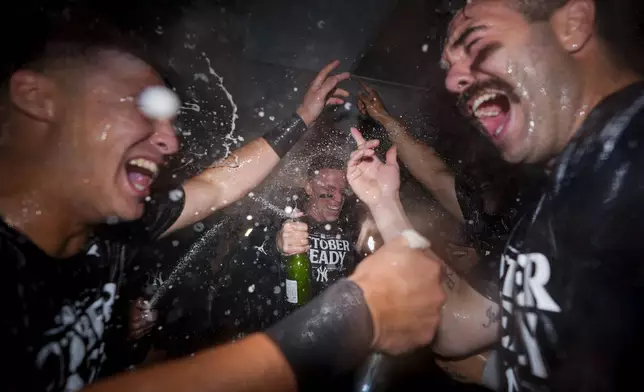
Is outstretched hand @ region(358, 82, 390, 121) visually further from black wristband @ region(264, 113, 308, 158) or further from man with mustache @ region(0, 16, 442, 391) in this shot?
man with mustache @ region(0, 16, 442, 391)

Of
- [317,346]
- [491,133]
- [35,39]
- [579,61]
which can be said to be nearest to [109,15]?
[35,39]

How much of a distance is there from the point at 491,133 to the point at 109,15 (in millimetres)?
2623

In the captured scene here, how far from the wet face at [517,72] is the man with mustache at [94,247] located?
93 centimetres

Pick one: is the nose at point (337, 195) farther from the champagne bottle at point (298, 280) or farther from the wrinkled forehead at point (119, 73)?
the wrinkled forehead at point (119, 73)

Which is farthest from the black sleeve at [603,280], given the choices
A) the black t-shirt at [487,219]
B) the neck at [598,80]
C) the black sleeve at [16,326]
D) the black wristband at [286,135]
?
the black sleeve at [16,326]

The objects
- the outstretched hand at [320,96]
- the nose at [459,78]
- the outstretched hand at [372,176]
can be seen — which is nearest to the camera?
the nose at [459,78]

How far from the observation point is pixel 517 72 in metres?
1.74

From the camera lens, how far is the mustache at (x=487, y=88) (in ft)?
5.95

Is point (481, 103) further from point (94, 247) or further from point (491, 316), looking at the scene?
point (94, 247)

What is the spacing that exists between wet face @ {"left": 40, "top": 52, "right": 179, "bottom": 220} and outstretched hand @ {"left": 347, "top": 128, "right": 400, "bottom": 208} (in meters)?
1.29

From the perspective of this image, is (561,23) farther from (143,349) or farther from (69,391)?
(143,349)

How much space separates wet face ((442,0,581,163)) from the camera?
5.47ft

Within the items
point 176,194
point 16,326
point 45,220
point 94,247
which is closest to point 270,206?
point 176,194

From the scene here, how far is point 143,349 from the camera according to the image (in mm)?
2559
